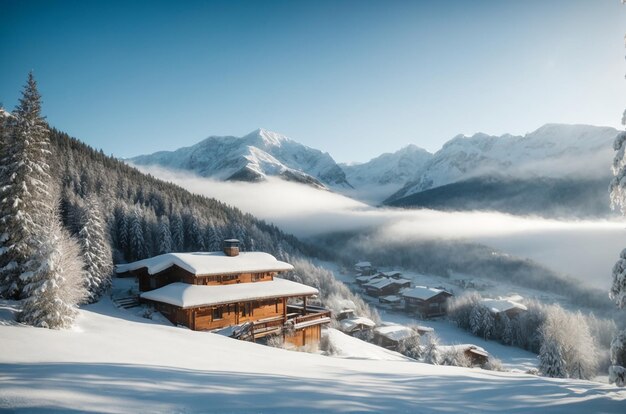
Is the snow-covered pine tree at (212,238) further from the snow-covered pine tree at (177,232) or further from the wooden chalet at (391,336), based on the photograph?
the wooden chalet at (391,336)

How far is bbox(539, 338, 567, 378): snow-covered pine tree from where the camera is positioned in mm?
43219

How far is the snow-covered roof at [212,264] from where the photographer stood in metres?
29.6

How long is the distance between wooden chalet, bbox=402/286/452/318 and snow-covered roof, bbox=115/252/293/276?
72.3 meters

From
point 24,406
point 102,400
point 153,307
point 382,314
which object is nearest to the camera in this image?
point 24,406

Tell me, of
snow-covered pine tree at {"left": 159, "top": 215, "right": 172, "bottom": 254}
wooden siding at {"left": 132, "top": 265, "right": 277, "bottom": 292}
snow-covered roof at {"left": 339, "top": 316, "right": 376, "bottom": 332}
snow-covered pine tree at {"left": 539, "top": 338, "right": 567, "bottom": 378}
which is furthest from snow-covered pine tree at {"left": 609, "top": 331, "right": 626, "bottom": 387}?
snow-covered pine tree at {"left": 159, "top": 215, "right": 172, "bottom": 254}

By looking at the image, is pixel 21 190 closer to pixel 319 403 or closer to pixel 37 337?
pixel 37 337

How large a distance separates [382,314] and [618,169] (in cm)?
9202

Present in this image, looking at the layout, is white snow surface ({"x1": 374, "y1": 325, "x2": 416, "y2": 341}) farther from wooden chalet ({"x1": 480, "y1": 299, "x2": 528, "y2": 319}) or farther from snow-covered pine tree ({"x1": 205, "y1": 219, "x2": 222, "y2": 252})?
snow-covered pine tree ({"x1": 205, "y1": 219, "x2": 222, "y2": 252})

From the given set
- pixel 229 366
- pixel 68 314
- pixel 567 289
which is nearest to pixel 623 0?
pixel 229 366

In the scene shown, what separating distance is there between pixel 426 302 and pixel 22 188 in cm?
9183

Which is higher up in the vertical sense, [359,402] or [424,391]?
[359,402]

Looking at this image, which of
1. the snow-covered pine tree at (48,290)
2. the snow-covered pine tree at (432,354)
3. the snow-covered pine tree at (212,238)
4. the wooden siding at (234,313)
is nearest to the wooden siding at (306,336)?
the wooden siding at (234,313)

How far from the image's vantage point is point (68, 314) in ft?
54.7

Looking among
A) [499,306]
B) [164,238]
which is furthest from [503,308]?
[164,238]
